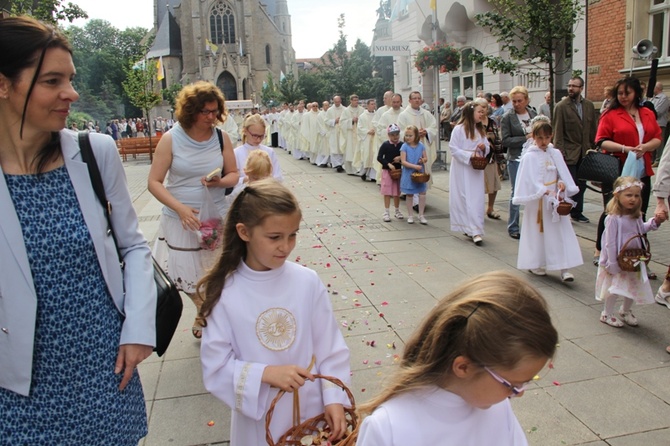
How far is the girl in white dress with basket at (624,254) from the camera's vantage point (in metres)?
4.98

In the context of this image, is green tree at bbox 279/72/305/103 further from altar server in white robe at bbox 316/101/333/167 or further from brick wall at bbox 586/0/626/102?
brick wall at bbox 586/0/626/102

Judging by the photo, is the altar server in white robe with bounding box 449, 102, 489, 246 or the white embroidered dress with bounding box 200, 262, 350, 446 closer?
the white embroidered dress with bounding box 200, 262, 350, 446

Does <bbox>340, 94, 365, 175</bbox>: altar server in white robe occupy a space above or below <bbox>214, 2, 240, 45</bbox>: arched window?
below

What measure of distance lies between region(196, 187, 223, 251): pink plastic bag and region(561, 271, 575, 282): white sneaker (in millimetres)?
3829

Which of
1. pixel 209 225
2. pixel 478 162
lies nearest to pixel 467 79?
pixel 478 162

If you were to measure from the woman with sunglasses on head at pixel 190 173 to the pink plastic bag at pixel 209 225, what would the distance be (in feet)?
0.18

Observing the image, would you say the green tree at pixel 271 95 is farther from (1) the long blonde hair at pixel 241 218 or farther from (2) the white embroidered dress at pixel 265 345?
(2) the white embroidered dress at pixel 265 345

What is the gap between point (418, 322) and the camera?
5.40m

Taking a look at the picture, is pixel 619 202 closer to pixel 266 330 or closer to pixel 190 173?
pixel 190 173

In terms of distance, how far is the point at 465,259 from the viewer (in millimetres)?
7523

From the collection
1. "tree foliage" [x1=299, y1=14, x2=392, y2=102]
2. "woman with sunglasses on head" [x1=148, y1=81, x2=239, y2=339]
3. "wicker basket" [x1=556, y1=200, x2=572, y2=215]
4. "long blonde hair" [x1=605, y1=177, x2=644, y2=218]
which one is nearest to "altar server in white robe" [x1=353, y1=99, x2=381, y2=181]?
"wicker basket" [x1=556, y1=200, x2=572, y2=215]

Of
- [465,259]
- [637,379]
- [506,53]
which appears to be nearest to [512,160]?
[465,259]

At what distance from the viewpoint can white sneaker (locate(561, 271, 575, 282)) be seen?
6402 mm

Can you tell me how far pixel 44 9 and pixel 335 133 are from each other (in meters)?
8.68
